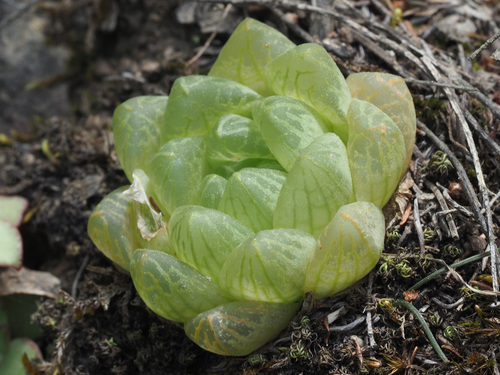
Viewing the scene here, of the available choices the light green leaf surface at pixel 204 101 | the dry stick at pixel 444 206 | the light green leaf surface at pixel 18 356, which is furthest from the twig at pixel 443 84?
the light green leaf surface at pixel 18 356

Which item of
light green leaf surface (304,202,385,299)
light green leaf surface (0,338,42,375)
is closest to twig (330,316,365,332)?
light green leaf surface (304,202,385,299)

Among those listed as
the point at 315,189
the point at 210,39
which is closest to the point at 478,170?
the point at 315,189

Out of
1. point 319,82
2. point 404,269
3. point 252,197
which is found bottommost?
point 404,269

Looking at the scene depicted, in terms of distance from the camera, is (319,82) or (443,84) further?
(443,84)

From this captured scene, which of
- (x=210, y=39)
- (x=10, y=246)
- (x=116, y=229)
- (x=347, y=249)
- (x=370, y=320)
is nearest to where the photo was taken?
(x=347, y=249)

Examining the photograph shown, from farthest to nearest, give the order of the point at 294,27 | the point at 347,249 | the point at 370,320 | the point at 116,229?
the point at 294,27 → the point at 116,229 → the point at 370,320 → the point at 347,249

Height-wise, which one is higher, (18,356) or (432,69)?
(432,69)

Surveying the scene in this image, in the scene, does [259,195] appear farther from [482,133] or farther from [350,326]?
[482,133]
